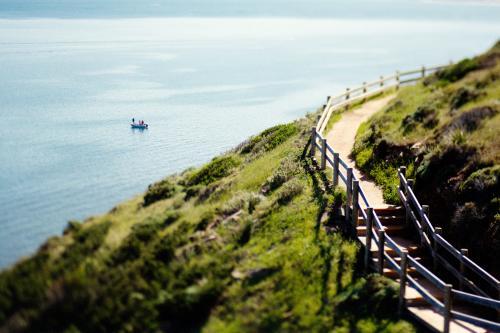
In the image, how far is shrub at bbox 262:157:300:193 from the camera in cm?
2289

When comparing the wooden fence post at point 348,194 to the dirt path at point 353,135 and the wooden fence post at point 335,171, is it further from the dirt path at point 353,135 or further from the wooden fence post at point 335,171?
the dirt path at point 353,135

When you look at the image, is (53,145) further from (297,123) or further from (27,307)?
(27,307)

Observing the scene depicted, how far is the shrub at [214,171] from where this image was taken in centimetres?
2536

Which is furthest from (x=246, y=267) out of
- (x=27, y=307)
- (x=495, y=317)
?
(x=495, y=317)

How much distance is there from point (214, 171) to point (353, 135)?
9.42m

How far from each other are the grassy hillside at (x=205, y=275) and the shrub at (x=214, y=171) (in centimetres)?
412

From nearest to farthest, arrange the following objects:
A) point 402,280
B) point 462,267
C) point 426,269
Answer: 1. point 402,280
2. point 426,269
3. point 462,267

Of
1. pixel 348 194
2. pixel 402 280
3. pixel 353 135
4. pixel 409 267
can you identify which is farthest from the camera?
pixel 353 135

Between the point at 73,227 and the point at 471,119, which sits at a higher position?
the point at 471,119

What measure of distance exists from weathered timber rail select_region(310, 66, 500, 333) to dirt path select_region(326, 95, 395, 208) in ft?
5.93

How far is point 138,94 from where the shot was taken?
64.1m

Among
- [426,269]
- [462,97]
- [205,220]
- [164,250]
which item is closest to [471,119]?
[462,97]

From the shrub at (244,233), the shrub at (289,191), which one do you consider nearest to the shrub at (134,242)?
the shrub at (244,233)

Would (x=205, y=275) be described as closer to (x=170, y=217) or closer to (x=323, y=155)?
(x=170, y=217)
